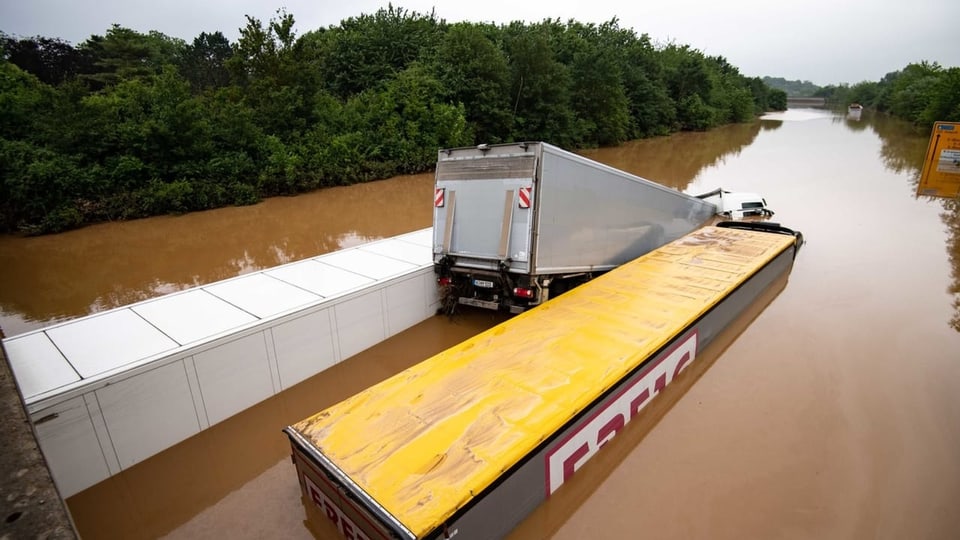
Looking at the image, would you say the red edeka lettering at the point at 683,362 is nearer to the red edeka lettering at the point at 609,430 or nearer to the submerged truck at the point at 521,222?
the red edeka lettering at the point at 609,430

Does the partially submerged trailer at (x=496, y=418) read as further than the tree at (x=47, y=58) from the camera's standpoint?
No

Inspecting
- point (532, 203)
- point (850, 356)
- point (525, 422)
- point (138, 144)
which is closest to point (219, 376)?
point (525, 422)

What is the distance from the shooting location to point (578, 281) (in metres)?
8.21

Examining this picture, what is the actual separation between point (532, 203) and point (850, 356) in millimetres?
5530

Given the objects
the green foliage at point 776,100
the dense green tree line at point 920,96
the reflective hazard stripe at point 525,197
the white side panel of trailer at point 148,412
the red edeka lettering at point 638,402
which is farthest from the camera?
the green foliage at point 776,100

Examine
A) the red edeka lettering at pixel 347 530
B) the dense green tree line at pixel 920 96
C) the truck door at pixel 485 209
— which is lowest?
the red edeka lettering at pixel 347 530

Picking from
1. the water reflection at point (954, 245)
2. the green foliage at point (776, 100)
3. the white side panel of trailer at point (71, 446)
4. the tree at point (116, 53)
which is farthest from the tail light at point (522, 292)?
the green foliage at point (776, 100)

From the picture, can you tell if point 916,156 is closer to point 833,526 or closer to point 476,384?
point 833,526

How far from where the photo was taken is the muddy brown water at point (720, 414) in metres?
4.14

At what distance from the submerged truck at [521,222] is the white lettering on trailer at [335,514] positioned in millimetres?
3976

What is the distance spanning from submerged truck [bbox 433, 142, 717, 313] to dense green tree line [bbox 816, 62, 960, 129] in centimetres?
4257

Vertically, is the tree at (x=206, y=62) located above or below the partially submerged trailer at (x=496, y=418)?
above

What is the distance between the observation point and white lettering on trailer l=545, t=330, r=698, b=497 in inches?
156

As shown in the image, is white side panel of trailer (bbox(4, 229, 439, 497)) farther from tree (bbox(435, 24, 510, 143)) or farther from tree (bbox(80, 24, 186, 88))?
tree (bbox(80, 24, 186, 88))
